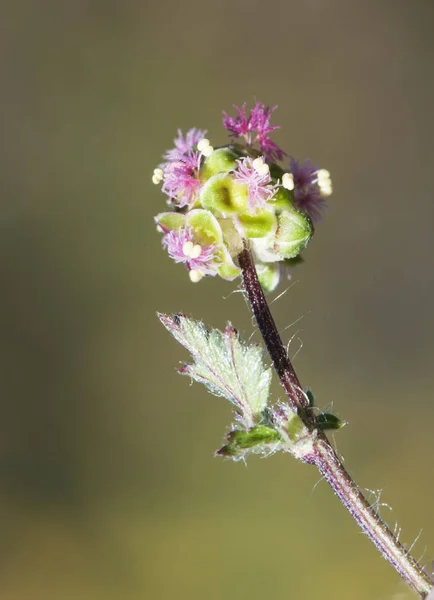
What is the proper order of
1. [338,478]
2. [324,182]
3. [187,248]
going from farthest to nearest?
1. [324,182]
2. [187,248]
3. [338,478]

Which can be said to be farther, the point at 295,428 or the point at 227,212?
the point at 227,212

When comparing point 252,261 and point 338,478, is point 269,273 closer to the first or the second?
point 252,261

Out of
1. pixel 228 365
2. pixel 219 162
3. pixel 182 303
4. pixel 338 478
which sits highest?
pixel 182 303

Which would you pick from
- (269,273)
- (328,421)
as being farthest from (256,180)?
(328,421)

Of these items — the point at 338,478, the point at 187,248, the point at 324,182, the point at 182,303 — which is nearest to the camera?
the point at 338,478

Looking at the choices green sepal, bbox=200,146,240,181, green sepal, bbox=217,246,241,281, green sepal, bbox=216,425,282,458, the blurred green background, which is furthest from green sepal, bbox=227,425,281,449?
the blurred green background

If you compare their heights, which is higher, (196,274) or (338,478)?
(196,274)

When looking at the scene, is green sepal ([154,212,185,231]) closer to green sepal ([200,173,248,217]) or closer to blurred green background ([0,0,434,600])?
green sepal ([200,173,248,217])
